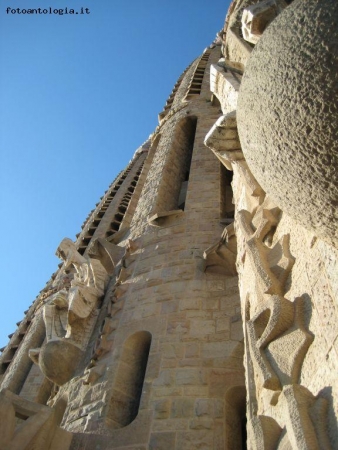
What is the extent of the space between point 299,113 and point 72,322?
5.80m

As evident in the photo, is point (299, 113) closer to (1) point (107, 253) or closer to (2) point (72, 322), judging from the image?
(2) point (72, 322)

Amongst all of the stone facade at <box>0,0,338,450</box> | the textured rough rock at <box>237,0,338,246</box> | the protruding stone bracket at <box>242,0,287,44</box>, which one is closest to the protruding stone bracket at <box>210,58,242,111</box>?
the stone facade at <box>0,0,338,450</box>

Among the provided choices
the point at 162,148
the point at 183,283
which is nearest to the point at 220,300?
the point at 183,283

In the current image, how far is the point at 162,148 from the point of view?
12562 mm

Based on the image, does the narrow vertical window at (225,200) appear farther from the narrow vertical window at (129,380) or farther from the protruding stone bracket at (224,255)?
the narrow vertical window at (129,380)

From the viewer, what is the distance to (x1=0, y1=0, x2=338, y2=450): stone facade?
6.05ft

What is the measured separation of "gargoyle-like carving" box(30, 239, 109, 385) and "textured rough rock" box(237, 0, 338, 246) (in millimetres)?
5028

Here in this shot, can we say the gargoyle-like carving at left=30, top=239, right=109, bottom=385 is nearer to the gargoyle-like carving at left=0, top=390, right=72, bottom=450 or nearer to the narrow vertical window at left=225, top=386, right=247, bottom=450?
the gargoyle-like carving at left=0, top=390, right=72, bottom=450

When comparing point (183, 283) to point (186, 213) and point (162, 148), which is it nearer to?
point (186, 213)

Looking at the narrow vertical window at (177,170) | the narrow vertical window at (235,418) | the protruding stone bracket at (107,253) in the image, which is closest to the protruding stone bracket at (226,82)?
the narrow vertical window at (235,418)

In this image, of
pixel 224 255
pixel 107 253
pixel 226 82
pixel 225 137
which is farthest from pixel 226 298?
pixel 107 253

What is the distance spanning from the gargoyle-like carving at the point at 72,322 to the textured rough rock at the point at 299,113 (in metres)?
5.03

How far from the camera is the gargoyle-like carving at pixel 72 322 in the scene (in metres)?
6.32

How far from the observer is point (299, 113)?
5.60 feet
